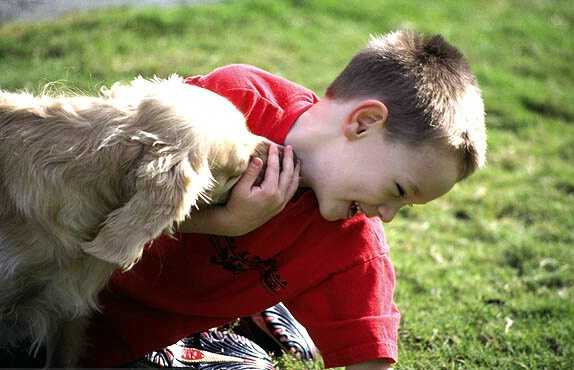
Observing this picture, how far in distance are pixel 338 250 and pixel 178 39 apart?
4.86m

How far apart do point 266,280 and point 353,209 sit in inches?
19.9

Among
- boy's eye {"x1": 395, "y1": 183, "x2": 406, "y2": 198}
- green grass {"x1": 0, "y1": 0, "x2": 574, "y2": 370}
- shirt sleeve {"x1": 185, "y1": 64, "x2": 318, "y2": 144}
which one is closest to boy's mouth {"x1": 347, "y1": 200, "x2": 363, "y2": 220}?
boy's eye {"x1": 395, "y1": 183, "x2": 406, "y2": 198}

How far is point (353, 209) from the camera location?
313 cm

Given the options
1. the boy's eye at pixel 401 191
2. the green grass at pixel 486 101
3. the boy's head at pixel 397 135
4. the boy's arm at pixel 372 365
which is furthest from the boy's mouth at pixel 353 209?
the green grass at pixel 486 101

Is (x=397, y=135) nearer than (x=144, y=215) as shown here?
No

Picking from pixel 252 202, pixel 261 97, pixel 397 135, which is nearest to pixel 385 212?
pixel 397 135

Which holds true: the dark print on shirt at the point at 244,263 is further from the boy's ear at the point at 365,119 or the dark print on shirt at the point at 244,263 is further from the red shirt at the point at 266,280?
the boy's ear at the point at 365,119

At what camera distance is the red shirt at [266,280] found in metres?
2.99

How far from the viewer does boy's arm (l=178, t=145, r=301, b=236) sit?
2930 millimetres

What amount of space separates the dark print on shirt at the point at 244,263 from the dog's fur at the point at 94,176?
408 millimetres

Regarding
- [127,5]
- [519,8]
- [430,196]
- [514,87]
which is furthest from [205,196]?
[519,8]

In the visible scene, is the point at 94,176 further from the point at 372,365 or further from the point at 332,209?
the point at 372,365

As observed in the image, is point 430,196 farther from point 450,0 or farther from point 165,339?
point 450,0

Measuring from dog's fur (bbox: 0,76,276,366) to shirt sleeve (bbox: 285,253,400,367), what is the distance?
2.18 feet
